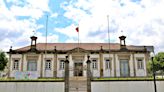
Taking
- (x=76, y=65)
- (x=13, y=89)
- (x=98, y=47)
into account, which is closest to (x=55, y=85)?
(x=13, y=89)

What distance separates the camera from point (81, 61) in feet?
91.0

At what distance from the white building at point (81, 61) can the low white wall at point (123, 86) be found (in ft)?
33.5

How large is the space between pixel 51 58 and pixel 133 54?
10.7 m

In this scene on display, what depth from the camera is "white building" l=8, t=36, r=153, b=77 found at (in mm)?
27594

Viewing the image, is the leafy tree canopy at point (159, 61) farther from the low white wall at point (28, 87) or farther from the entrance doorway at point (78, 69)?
the low white wall at point (28, 87)

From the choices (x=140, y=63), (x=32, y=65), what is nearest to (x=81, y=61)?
(x=32, y=65)

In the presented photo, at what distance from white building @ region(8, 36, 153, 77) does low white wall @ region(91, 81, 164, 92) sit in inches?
402

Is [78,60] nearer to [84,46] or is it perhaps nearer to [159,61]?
[84,46]

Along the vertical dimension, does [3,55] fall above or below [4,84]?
above

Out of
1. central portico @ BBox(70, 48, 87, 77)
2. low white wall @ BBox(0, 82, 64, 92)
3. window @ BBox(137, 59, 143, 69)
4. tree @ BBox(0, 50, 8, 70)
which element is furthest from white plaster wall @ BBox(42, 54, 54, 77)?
window @ BBox(137, 59, 143, 69)

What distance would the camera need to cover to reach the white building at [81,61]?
2759 cm

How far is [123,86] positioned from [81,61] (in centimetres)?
1121

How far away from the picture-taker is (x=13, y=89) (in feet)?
55.1

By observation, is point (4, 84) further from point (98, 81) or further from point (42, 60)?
point (42, 60)
